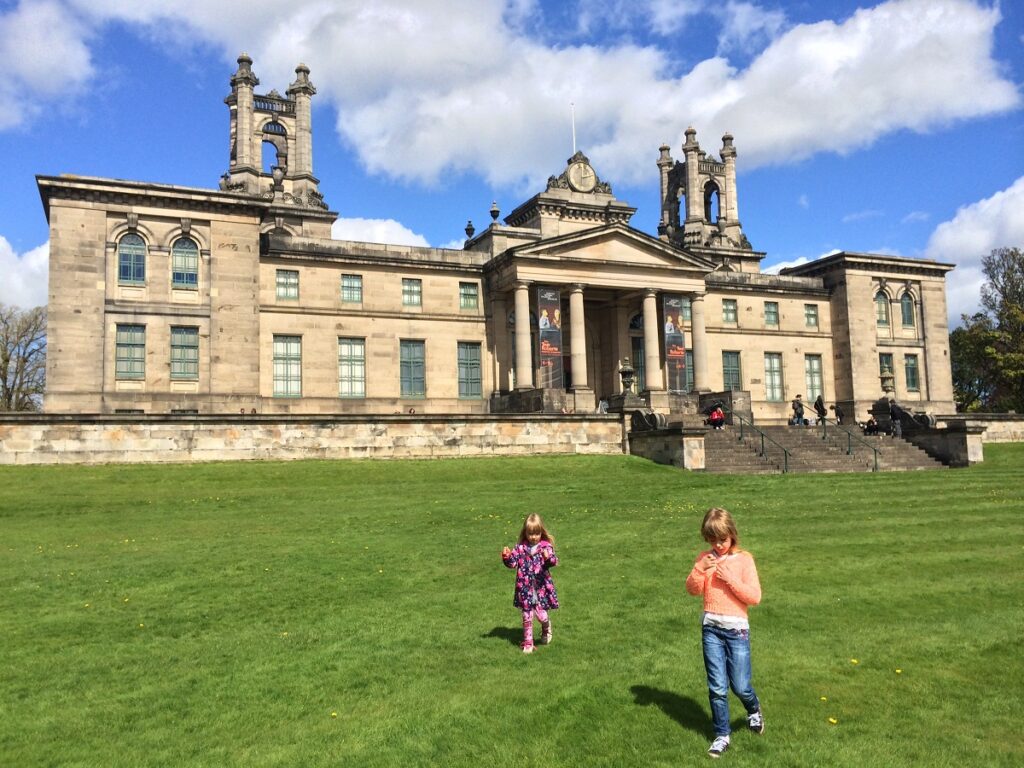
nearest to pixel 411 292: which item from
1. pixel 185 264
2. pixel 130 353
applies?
pixel 185 264

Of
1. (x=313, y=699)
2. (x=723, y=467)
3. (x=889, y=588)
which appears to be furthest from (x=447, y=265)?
(x=313, y=699)

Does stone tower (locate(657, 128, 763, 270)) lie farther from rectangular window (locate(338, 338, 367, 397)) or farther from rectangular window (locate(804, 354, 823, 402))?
rectangular window (locate(338, 338, 367, 397))

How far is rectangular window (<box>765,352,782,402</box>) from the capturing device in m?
49.4

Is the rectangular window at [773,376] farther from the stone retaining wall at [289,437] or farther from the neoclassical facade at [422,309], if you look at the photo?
the stone retaining wall at [289,437]

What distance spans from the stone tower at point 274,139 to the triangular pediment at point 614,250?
19.8 metres

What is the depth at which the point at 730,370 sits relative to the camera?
48.6m

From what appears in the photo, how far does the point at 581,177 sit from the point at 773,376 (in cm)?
1630

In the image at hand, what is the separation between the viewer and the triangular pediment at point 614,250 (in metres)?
40.2

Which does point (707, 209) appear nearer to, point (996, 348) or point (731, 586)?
point (996, 348)

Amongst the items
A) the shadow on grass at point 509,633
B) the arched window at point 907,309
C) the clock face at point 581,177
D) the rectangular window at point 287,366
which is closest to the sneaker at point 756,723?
the shadow on grass at point 509,633

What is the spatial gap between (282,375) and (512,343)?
11.6m

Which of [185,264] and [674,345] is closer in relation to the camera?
[185,264]

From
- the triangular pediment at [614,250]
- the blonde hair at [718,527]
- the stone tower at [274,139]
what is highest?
the stone tower at [274,139]

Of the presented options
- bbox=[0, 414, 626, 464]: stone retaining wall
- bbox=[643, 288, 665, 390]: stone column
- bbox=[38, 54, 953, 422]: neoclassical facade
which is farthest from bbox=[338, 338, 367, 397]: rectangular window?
bbox=[643, 288, 665, 390]: stone column
